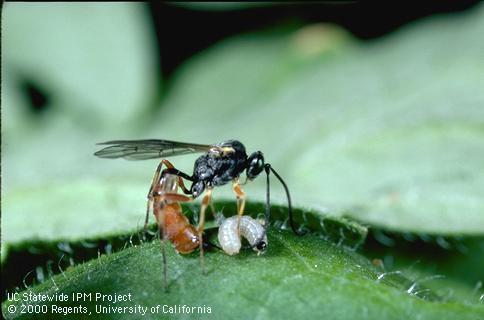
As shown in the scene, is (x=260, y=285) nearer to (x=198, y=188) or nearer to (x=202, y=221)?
(x=202, y=221)

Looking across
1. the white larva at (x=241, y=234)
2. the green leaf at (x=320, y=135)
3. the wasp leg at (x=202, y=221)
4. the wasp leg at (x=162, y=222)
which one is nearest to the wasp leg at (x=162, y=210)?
the wasp leg at (x=162, y=222)

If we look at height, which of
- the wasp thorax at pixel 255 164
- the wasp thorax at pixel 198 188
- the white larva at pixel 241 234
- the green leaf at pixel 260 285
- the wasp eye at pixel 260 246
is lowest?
the green leaf at pixel 260 285

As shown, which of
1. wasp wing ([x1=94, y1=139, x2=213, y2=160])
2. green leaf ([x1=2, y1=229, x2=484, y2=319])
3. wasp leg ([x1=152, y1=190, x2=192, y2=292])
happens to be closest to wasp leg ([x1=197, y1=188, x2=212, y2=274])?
green leaf ([x1=2, y1=229, x2=484, y2=319])

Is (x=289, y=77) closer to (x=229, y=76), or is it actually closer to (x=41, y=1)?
(x=229, y=76)

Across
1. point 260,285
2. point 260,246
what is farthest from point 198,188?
point 260,285

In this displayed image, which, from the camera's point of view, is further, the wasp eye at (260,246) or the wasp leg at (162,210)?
the wasp eye at (260,246)

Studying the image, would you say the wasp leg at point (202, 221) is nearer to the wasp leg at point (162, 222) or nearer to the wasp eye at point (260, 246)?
the wasp leg at point (162, 222)
